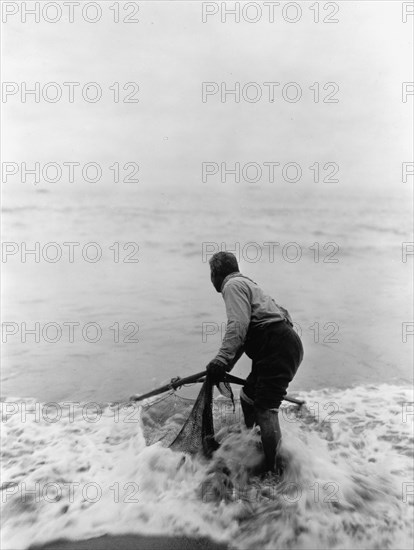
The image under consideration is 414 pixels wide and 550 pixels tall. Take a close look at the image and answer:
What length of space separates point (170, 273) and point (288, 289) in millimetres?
3127

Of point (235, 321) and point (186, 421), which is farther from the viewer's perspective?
point (186, 421)

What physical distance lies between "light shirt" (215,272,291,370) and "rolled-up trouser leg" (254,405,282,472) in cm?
44

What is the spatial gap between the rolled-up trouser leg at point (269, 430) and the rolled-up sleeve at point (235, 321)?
45 cm

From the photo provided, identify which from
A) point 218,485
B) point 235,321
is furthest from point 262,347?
point 218,485

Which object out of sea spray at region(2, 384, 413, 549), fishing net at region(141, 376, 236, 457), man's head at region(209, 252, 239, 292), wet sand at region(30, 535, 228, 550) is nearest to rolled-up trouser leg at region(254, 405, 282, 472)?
sea spray at region(2, 384, 413, 549)

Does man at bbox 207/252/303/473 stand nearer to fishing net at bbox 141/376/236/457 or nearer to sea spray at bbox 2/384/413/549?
fishing net at bbox 141/376/236/457

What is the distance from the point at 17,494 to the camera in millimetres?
3404

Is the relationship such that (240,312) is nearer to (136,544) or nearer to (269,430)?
(269,430)

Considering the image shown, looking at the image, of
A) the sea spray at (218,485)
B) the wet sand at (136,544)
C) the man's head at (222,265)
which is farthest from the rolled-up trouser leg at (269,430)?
the man's head at (222,265)

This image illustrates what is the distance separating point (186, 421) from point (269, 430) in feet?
2.06

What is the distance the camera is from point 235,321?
3.26 m

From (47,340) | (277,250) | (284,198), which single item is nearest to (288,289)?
(47,340)

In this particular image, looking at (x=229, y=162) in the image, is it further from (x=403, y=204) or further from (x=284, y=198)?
(x=403, y=204)

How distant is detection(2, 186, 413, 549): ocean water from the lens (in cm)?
307
